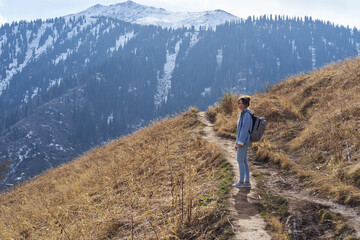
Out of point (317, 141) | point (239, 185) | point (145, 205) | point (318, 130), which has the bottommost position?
point (145, 205)

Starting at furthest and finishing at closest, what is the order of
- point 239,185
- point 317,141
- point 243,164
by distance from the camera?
point 317,141
point 243,164
point 239,185

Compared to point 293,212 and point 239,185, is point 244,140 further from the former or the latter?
point 293,212

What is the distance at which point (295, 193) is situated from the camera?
5.80m

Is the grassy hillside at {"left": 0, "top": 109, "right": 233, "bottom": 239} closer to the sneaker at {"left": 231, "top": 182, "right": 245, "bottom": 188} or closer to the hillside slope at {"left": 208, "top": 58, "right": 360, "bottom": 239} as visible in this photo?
the sneaker at {"left": 231, "top": 182, "right": 245, "bottom": 188}

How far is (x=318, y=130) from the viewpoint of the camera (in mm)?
8586

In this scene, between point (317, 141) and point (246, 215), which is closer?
point (246, 215)

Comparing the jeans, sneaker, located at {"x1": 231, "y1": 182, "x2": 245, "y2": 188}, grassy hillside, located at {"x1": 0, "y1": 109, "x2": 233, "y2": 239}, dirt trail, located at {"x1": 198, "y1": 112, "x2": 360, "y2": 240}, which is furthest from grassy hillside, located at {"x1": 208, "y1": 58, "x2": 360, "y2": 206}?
grassy hillside, located at {"x1": 0, "y1": 109, "x2": 233, "y2": 239}

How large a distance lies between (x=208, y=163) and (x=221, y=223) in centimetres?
394

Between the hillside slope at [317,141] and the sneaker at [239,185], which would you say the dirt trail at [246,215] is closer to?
the sneaker at [239,185]

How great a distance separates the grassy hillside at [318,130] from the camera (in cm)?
582

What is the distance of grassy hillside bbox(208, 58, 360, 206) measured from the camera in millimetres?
5820

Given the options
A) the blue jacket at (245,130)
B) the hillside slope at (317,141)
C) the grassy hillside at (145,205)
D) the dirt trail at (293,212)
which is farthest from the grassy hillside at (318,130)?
the grassy hillside at (145,205)

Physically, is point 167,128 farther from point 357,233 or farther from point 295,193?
point 357,233

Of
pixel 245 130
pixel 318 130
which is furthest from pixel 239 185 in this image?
pixel 318 130
